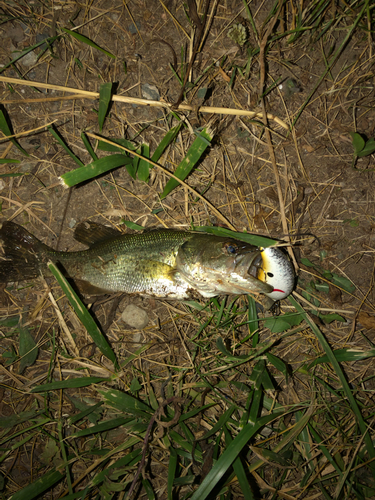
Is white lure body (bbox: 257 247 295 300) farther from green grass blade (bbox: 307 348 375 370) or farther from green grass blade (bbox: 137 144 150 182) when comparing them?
green grass blade (bbox: 137 144 150 182)

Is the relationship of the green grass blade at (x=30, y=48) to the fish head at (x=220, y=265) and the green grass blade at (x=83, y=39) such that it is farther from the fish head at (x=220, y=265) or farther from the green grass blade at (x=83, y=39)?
the fish head at (x=220, y=265)

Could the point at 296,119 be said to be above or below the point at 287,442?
→ above

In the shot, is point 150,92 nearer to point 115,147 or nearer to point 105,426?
point 115,147

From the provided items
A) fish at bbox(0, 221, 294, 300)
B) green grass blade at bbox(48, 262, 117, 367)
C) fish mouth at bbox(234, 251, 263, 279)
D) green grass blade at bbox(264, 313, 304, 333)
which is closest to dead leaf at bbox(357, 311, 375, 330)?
green grass blade at bbox(264, 313, 304, 333)

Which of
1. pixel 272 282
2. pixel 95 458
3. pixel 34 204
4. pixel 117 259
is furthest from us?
pixel 34 204

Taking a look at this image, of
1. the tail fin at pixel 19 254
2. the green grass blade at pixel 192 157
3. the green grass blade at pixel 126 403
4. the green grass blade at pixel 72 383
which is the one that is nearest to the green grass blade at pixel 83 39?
the green grass blade at pixel 192 157

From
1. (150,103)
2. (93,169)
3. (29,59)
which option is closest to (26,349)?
(93,169)

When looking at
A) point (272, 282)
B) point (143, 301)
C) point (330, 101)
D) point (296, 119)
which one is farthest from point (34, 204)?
point (330, 101)

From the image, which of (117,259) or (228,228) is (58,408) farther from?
(228,228)
